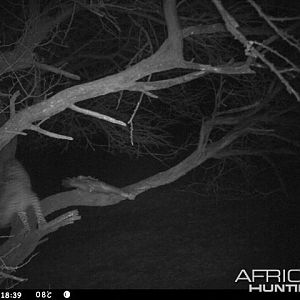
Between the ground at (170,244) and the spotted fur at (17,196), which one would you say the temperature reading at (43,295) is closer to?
the ground at (170,244)

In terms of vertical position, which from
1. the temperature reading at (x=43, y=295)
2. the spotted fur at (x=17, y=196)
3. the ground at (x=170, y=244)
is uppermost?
the ground at (x=170, y=244)

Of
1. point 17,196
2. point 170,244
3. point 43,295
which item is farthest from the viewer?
point 170,244

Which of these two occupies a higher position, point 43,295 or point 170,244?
point 170,244

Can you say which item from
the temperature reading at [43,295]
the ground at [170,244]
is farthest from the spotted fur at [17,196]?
the ground at [170,244]

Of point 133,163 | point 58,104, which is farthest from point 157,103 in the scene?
point 133,163

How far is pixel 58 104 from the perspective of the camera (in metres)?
3.80

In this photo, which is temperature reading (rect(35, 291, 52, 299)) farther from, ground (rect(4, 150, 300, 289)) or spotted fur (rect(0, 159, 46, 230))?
spotted fur (rect(0, 159, 46, 230))

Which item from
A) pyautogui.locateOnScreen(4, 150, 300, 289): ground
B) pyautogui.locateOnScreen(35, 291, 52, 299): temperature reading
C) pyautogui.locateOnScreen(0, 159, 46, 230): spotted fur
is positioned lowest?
pyautogui.locateOnScreen(35, 291, 52, 299): temperature reading

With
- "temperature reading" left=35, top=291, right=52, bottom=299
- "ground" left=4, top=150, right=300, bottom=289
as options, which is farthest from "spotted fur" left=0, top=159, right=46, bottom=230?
"ground" left=4, top=150, right=300, bottom=289

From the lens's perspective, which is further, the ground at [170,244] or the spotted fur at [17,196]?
the ground at [170,244]

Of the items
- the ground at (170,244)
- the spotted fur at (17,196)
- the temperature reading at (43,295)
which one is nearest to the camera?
the spotted fur at (17,196)

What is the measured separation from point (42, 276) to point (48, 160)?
13071 millimetres

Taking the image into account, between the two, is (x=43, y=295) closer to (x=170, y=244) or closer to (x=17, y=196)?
(x=17, y=196)

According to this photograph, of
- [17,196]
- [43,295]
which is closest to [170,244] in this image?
[43,295]
